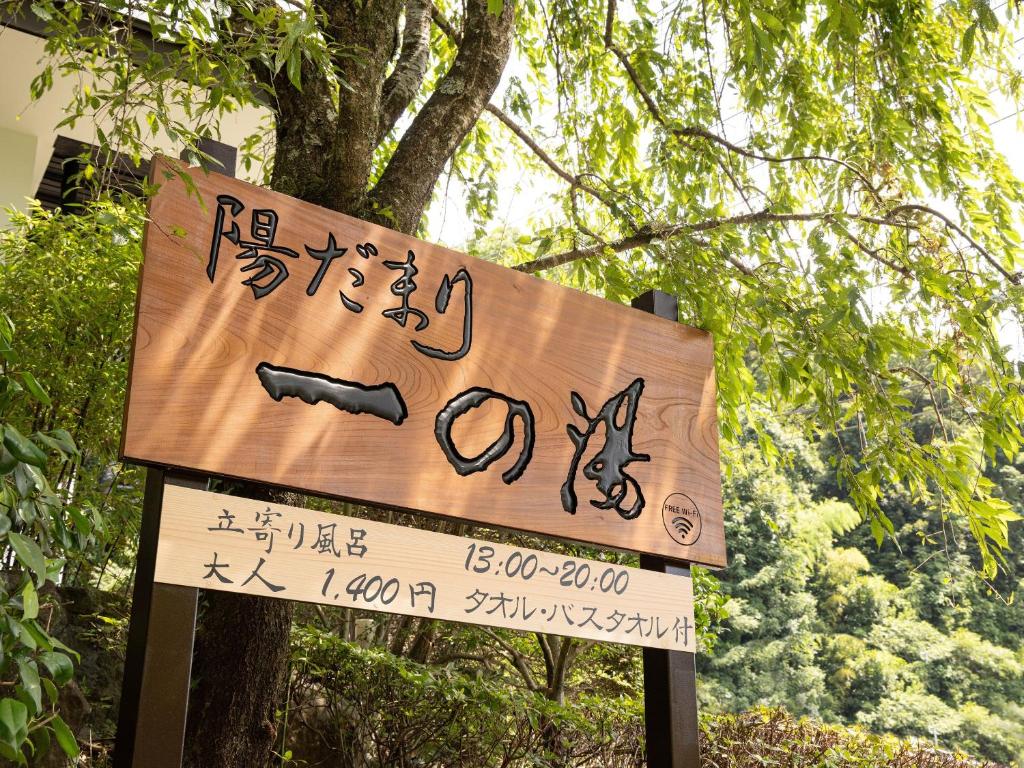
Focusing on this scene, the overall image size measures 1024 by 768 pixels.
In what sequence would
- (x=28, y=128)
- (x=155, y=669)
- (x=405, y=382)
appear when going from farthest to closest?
1. (x=28, y=128)
2. (x=405, y=382)
3. (x=155, y=669)

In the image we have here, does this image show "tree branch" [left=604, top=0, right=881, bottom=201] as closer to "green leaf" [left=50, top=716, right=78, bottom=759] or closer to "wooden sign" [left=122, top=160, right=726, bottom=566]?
"wooden sign" [left=122, top=160, right=726, bottom=566]

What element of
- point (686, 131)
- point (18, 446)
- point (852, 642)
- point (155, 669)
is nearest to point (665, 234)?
point (686, 131)

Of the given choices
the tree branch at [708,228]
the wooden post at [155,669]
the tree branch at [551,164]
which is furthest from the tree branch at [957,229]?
the wooden post at [155,669]

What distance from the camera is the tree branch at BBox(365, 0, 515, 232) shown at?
2.38 meters

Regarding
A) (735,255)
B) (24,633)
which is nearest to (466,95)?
(735,255)

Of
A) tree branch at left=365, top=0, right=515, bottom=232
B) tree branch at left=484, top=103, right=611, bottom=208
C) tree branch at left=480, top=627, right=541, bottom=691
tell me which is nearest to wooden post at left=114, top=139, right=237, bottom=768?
tree branch at left=365, top=0, right=515, bottom=232

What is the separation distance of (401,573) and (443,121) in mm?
1467

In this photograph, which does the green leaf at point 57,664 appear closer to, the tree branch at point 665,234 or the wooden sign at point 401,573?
the wooden sign at point 401,573

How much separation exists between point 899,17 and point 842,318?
1.12 m

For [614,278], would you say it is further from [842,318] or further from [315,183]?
[315,183]

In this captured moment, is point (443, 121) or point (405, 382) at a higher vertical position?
point (443, 121)

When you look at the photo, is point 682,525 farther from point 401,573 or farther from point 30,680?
point 30,680

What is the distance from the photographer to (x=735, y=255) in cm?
315

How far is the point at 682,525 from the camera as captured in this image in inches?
75.0
